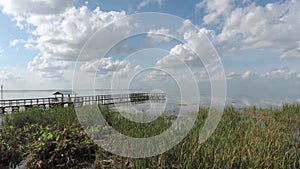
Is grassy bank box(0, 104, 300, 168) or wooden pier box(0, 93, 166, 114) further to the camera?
wooden pier box(0, 93, 166, 114)

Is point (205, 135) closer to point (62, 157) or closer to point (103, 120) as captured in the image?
point (62, 157)

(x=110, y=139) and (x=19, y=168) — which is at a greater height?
(x=110, y=139)

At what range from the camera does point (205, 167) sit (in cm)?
348

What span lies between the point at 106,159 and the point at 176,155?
1181mm

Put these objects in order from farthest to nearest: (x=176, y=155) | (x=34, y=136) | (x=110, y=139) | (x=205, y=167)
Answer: (x=34, y=136) < (x=110, y=139) < (x=176, y=155) < (x=205, y=167)

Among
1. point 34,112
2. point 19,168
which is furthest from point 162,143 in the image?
point 34,112

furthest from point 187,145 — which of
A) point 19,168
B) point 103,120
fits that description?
point 103,120

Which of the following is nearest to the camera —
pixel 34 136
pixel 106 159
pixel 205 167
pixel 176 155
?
pixel 205 167

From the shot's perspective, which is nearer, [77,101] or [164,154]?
[164,154]

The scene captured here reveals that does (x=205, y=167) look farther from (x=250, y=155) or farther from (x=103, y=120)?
(x=103, y=120)

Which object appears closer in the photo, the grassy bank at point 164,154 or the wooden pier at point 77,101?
the grassy bank at point 164,154

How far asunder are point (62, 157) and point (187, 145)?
2106 mm

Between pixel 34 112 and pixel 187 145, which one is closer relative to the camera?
pixel 187 145

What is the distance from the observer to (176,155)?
3992 millimetres
